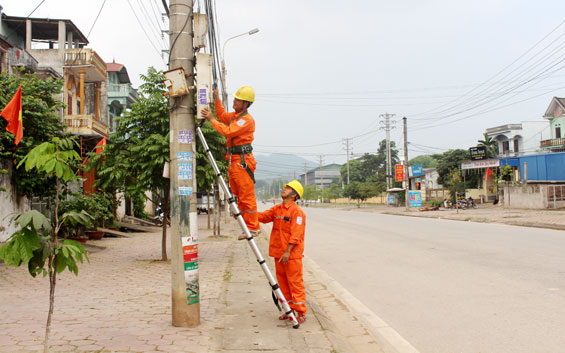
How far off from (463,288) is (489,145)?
48259 millimetres

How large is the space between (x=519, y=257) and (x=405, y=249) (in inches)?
126

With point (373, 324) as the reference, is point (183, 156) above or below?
above

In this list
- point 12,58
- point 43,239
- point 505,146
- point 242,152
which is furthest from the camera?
point 505,146

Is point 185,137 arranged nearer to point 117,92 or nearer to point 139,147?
point 139,147

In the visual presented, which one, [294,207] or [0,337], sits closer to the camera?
[0,337]

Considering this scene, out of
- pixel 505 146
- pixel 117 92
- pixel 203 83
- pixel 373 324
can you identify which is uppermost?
pixel 117 92

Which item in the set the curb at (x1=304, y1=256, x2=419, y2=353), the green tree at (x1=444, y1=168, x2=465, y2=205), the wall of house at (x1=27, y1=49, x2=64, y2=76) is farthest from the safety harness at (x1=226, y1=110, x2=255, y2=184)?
the green tree at (x1=444, y1=168, x2=465, y2=205)

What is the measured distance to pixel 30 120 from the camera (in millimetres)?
12281

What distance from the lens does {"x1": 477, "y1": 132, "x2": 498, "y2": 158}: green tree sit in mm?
50188

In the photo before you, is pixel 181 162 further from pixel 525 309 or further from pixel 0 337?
pixel 525 309

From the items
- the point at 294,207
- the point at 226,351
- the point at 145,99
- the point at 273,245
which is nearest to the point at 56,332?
the point at 226,351

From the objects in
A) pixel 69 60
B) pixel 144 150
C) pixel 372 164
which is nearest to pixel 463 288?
pixel 144 150

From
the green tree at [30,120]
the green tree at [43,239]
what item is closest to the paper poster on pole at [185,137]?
the green tree at [43,239]

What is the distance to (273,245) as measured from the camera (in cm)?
588
